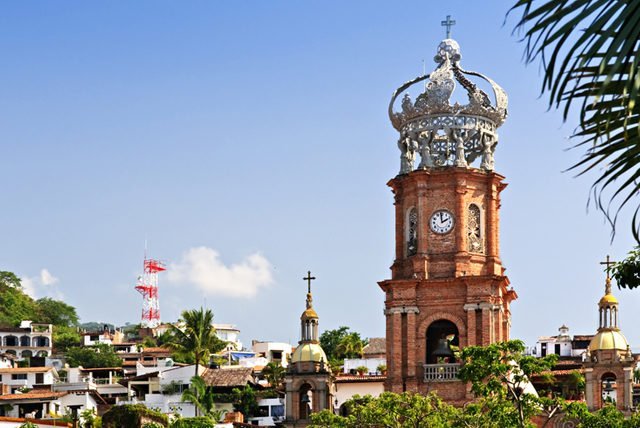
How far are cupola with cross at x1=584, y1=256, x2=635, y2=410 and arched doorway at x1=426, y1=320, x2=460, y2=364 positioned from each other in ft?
22.3

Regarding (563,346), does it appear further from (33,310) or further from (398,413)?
(33,310)

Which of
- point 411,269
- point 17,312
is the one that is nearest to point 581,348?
point 411,269

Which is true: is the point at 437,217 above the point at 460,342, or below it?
above

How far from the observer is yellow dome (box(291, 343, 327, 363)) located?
69.8m

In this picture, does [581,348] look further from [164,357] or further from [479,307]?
[479,307]

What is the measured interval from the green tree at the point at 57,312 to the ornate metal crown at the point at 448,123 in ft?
430

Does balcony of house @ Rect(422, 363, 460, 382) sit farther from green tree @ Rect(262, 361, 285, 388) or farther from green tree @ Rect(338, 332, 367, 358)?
green tree @ Rect(338, 332, 367, 358)

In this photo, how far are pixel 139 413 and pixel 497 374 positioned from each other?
123 feet

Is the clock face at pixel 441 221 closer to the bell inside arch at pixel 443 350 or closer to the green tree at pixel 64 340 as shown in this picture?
the bell inside arch at pixel 443 350

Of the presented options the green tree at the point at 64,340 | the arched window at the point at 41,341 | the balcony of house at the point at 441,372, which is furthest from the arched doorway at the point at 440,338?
the green tree at the point at 64,340

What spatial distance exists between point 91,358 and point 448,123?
84895 mm

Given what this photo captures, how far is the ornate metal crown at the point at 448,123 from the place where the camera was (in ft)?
216

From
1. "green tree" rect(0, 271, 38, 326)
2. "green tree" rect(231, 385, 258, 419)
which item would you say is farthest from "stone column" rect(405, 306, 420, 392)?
"green tree" rect(0, 271, 38, 326)

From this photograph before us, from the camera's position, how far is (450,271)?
214 ft
